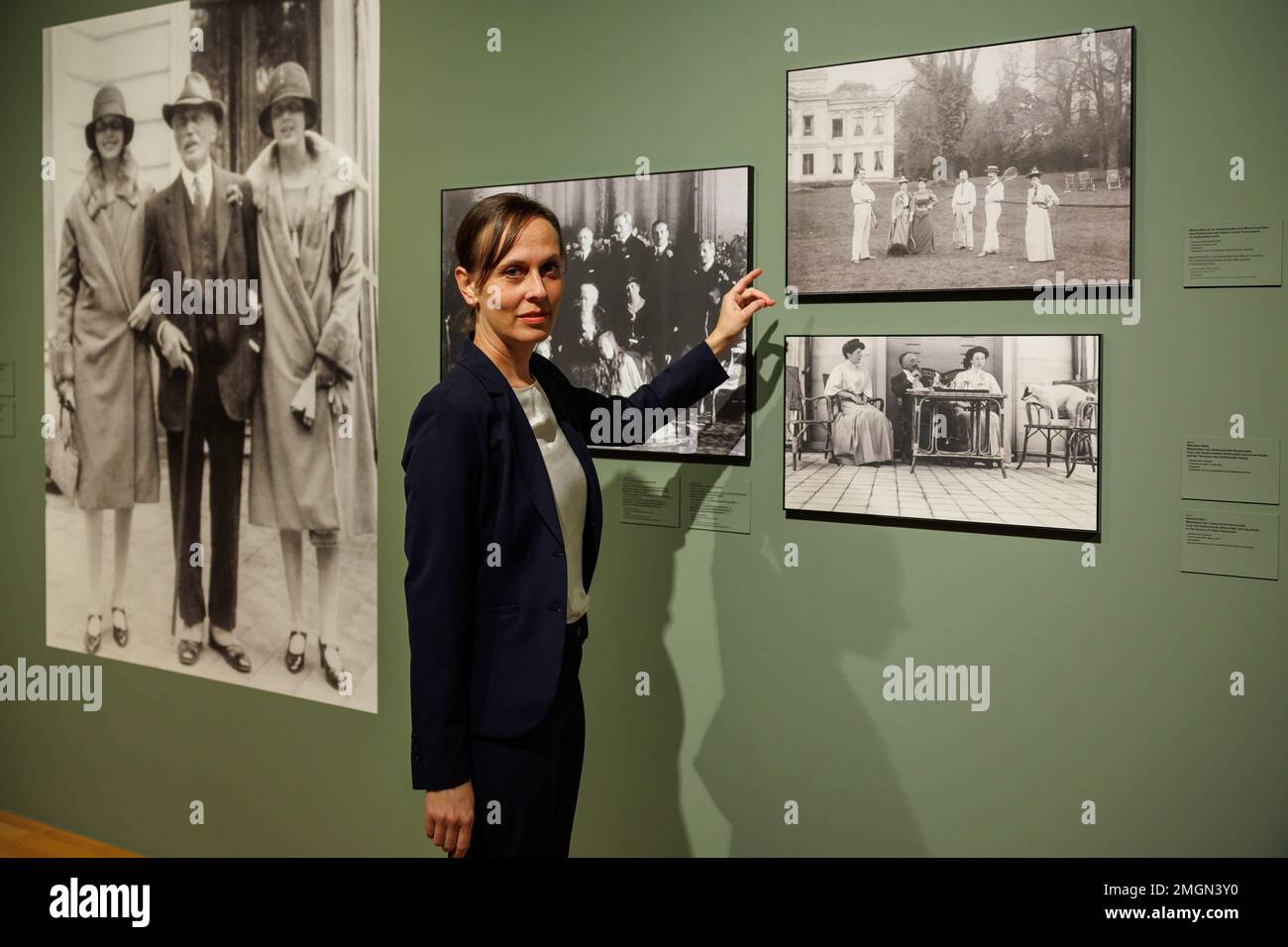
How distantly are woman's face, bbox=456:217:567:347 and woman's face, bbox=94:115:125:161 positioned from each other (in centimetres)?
174

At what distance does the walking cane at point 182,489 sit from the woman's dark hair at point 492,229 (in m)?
1.42

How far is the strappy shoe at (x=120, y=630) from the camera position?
318 cm

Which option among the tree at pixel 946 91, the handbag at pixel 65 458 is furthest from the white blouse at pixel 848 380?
the handbag at pixel 65 458

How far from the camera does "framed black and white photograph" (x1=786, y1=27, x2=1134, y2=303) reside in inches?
76.8

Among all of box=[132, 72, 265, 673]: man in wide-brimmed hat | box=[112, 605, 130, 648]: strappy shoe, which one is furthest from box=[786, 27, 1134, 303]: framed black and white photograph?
box=[112, 605, 130, 648]: strappy shoe

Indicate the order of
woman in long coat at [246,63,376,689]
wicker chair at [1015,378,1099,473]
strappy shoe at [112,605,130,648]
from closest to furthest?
wicker chair at [1015,378,1099,473] < woman in long coat at [246,63,376,689] < strappy shoe at [112,605,130,648]

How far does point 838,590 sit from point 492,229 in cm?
103

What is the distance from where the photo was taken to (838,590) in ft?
7.36

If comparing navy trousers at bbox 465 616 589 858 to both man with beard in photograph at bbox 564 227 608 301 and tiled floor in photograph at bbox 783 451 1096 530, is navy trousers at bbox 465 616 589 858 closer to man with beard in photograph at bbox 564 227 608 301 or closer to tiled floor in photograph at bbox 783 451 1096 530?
tiled floor in photograph at bbox 783 451 1096 530

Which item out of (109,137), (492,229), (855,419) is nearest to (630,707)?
(855,419)

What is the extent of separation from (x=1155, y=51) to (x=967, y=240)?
454 millimetres

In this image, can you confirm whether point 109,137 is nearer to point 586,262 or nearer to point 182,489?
point 182,489
